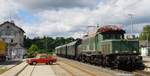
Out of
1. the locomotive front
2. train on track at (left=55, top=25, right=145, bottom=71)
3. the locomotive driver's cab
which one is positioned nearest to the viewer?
the locomotive front

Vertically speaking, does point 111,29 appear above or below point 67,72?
above

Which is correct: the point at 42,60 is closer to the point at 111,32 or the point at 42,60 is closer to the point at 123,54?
the point at 111,32

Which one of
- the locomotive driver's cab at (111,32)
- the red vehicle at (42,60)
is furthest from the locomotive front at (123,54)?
the red vehicle at (42,60)

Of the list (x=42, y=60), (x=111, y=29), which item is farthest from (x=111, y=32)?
(x=42, y=60)

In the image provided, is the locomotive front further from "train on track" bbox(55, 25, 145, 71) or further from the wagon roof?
the wagon roof

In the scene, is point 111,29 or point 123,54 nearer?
point 123,54

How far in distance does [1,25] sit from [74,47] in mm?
82510

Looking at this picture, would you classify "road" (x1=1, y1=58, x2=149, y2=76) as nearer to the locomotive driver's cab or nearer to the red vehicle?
the locomotive driver's cab

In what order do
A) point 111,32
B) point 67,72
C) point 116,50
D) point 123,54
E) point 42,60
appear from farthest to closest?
point 42,60
point 111,32
point 116,50
point 123,54
point 67,72

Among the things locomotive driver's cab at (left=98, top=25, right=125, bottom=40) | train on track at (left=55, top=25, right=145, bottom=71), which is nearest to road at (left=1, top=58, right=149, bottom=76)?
train on track at (left=55, top=25, right=145, bottom=71)

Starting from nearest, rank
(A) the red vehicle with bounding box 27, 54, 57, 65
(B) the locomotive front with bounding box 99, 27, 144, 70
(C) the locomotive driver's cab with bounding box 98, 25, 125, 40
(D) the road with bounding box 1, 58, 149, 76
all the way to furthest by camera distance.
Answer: (D) the road with bounding box 1, 58, 149, 76, (B) the locomotive front with bounding box 99, 27, 144, 70, (C) the locomotive driver's cab with bounding box 98, 25, 125, 40, (A) the red vehicle with bounding box 27, 54, 57, 65

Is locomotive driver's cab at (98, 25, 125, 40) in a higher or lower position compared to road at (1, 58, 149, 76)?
higher

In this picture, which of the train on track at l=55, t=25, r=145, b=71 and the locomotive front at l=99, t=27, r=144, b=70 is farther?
the train on track at l=55, t=25, r=145, b=71

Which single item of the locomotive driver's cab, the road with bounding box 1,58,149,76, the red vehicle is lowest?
the road with bounding box 1,58,149,76
